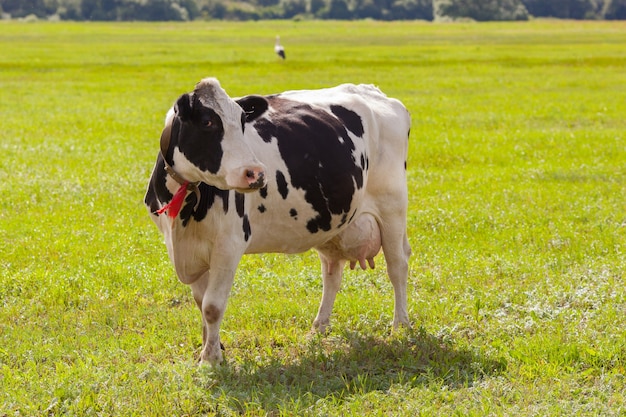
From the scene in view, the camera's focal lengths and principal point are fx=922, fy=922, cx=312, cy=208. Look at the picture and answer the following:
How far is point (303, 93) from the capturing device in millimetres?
8984

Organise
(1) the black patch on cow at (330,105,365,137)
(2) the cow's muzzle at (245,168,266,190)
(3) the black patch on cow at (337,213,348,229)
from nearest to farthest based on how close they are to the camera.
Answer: (2) the cow's muzzle at (245,168,266,190), (3) the black patch on cow at (337,213,348,229), (1) the black patch on cow at (330,105,365,137)

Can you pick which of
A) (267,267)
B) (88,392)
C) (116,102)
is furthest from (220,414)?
(116,102)

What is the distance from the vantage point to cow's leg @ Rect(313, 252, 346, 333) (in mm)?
8844

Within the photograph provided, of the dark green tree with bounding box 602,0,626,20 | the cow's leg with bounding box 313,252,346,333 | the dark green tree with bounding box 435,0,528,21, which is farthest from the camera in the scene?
the dark green tree with bounding box 602,0,626,20

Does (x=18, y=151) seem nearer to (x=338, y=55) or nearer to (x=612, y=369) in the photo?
(x=612, y=369)

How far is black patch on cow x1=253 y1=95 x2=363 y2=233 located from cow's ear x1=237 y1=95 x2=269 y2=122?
0.35 meters

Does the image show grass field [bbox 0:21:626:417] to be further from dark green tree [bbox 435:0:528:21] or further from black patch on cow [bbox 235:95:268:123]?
dark green tree [bbox 435:0:528:21]

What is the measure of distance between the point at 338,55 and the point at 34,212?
46.7 m

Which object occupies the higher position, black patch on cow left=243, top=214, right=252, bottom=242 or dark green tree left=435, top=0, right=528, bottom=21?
black patch on cow left=243, top=214, right=252, bottom=242

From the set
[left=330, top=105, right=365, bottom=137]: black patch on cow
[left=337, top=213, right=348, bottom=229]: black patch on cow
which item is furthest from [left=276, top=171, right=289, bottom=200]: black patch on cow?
[left=330, top=105, right=365, bottom=137]: black patch on cow

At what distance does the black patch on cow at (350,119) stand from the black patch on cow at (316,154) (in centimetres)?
12

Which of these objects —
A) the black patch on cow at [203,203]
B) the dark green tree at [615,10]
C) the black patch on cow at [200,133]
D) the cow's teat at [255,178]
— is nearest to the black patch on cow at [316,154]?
the black patch on cow at [203,203]

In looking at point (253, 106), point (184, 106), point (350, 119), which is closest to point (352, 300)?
point (350, 119)

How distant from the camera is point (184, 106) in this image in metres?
6.82
